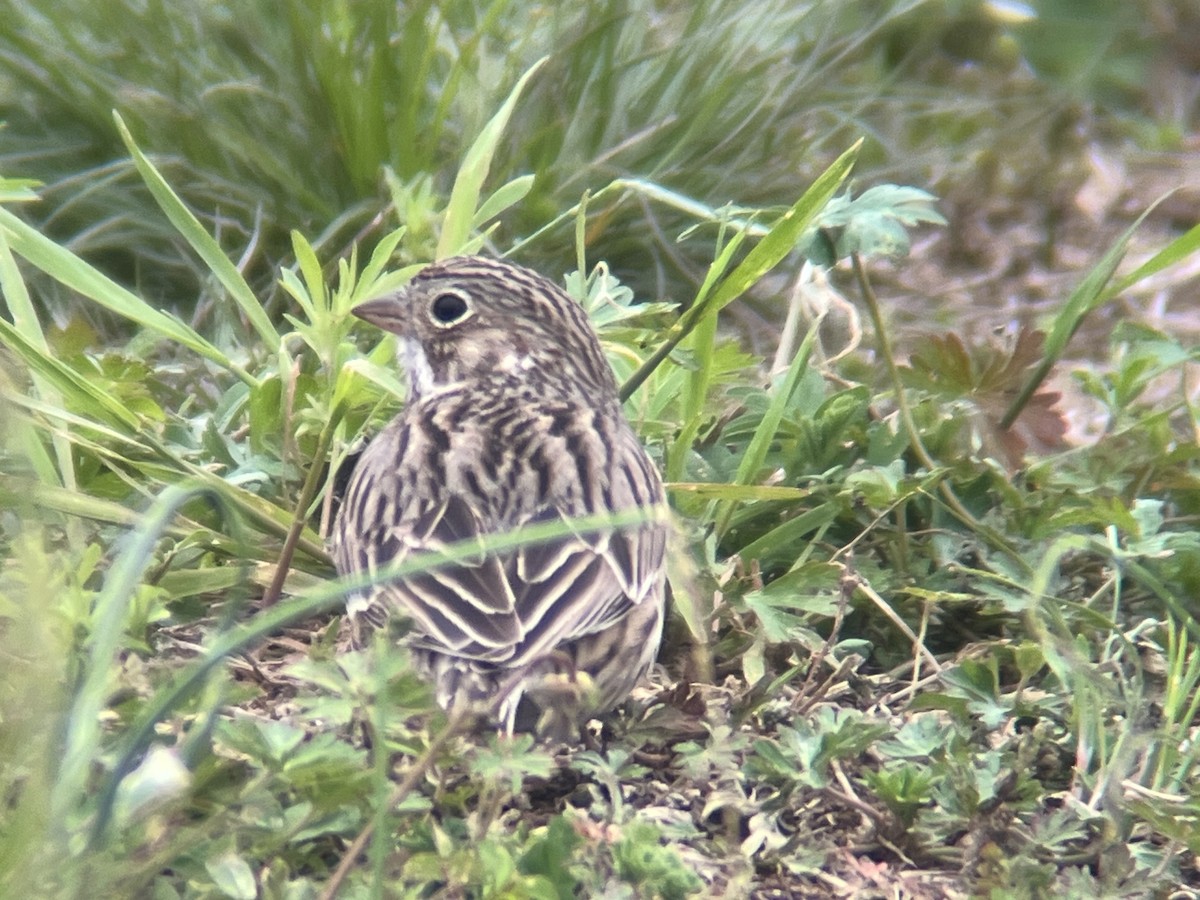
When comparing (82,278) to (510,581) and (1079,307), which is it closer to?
(510,581)

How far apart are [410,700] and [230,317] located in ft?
9.99

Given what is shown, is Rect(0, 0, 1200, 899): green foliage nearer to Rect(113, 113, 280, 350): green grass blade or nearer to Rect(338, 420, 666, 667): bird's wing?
Rect(113, 113, 280, 350): green grass blade

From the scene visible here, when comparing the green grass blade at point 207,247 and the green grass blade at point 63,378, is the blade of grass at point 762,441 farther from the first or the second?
the green grass blade at point 63,378

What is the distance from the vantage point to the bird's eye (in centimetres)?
451

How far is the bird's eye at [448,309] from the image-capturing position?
451cm

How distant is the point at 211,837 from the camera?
9.23 feet

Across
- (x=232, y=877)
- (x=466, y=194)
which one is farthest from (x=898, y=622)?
(x=232, y=877)

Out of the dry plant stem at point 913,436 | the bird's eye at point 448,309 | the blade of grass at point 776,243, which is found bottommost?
the dry plant stem at point 913,436

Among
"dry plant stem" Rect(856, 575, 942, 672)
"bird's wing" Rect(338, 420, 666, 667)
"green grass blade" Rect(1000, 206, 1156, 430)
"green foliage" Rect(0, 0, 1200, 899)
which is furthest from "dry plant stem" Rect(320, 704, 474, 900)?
"green grass blade" Rect(1000, 206, 1156, 430)

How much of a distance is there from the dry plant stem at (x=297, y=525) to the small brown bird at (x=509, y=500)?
0.09 meters

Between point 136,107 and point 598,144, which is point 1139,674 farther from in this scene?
point 136,107

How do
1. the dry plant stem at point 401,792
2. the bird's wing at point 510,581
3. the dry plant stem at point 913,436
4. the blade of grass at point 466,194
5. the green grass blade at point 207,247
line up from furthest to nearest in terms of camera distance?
1. the blade of grass at point 466,194
2. the green grass blade at point 207,247
3. the dry plant stem at point 913,436
4. the bird's wing at point 510,581
5. the dry plant stem at point 401,792

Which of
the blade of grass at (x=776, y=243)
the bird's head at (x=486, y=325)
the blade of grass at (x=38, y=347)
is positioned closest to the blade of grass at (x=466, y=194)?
the bird's head at (x=486, y=325)

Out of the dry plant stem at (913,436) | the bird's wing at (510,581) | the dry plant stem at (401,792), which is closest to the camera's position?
the dry plant stem at (401,792)
